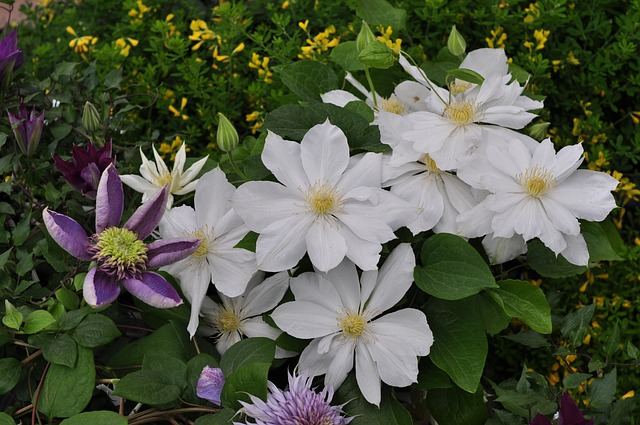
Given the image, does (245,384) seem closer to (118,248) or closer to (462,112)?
(118,248)

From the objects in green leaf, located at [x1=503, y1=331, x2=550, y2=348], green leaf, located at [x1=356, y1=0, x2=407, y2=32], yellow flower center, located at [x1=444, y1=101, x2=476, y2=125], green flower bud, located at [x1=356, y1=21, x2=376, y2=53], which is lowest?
green leaf, located at [x1=503, y1=331, x2=550, y2=348]

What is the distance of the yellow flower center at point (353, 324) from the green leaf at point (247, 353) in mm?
79

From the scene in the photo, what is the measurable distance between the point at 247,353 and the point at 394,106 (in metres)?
0.35

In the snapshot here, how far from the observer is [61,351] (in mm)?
806

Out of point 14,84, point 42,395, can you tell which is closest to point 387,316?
point 42,395

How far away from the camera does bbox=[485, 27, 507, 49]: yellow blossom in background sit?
4.28 feet

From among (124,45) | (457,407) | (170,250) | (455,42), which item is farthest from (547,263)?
(124,45)

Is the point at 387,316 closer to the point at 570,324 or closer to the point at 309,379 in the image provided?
the point at 309,379

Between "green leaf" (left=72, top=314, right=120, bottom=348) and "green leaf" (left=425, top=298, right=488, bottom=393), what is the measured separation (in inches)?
12.7

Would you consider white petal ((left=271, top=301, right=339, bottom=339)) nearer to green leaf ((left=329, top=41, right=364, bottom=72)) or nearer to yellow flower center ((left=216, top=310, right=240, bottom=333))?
yellow flower center ((left=216, top=310, right=240, bottom=333))

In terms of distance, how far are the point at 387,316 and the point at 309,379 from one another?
0.10 metres

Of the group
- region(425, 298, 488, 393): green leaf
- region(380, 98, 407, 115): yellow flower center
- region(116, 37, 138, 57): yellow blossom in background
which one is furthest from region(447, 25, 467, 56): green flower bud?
region(116, 37, 138, 57): yellow blossom in background

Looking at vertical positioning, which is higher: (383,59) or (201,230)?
(383,59)

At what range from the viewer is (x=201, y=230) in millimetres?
847
